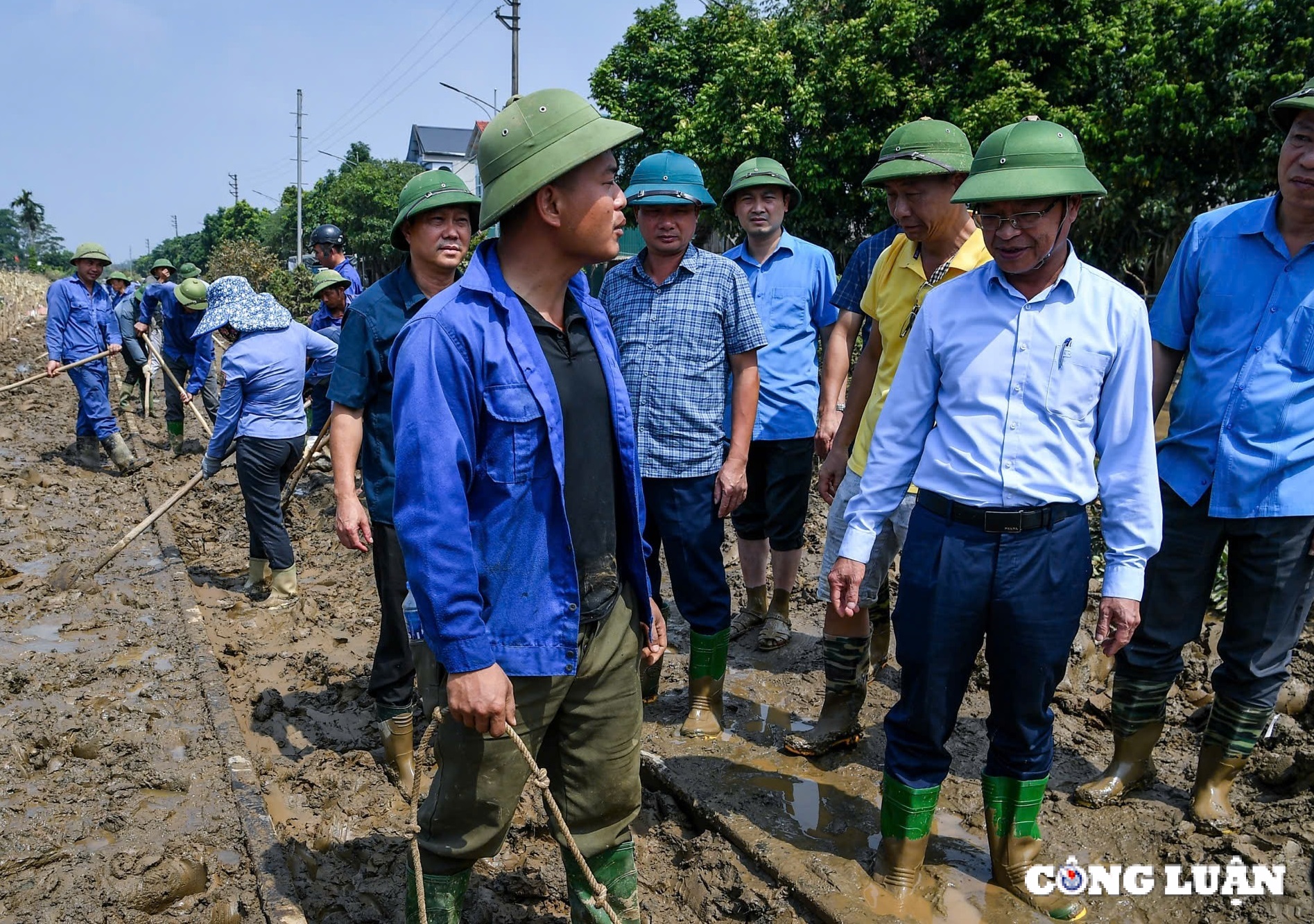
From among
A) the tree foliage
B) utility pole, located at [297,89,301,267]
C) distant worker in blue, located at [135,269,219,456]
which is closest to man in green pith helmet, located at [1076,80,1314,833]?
the tree foliage

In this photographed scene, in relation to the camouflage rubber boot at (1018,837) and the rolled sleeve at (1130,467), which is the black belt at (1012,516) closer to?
the rolled sleeve at (1130,467)

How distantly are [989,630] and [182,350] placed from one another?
10938mm

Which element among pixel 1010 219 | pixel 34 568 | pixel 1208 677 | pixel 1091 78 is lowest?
pixel 34 568

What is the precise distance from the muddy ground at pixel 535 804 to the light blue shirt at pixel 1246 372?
1.14 metres

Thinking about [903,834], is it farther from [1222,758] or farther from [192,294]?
[192,294]

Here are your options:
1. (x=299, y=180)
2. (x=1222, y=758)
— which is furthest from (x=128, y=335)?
(x=299, y=180)

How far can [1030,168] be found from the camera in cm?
266

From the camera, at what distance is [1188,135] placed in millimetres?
12219

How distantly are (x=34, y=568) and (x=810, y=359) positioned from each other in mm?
6096

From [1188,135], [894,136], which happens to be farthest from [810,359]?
[1188,135]

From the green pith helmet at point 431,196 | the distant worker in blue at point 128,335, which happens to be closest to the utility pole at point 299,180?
the distant worker in blue at point 128,335

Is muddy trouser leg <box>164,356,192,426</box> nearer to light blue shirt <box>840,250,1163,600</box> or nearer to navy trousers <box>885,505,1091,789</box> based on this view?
navy trousers <box>885,505,1091,789</box>

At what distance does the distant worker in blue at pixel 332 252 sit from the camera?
8.47 metres

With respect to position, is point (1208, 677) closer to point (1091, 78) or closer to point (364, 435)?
point (364, 435)
